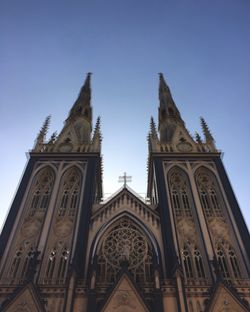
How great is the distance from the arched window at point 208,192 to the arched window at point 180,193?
1.10 m

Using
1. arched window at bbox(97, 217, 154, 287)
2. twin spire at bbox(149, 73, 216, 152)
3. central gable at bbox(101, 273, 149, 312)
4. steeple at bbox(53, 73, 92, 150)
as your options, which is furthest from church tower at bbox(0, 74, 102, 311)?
twin spire at bbox(149, 73, 216, 152)

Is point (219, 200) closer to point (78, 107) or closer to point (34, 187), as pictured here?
point (34, 187)

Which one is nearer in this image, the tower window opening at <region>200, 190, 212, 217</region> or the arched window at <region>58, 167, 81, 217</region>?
the tower window opening at <region>200, 190, 212, 217</region>

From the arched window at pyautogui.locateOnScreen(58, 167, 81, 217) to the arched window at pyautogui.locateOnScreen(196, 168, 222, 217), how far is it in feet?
34.1

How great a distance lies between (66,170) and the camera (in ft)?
83.4

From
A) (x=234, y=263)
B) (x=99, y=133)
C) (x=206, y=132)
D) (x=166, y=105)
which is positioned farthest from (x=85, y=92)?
(x=234, y=263)

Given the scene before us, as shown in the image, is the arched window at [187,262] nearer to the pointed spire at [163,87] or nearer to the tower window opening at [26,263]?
the tower window opening at [26,263]

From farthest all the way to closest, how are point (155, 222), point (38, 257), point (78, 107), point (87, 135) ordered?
point (78, 107) < point (87, 135) < point (155, 222) < point (38, 257)

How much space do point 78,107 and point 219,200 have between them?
21368mm

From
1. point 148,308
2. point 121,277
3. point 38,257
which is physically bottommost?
point 148,308

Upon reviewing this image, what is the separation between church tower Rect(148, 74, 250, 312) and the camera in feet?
54.7

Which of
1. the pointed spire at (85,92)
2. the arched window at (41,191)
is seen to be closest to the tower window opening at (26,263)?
the arched window at (41,191)

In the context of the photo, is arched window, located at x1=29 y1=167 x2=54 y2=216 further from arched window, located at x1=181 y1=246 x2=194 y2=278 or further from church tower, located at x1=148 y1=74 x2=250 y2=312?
arched window, located at x1=181 y1=246 x2=194 y2=278

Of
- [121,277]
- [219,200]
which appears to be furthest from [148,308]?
[219,200]
